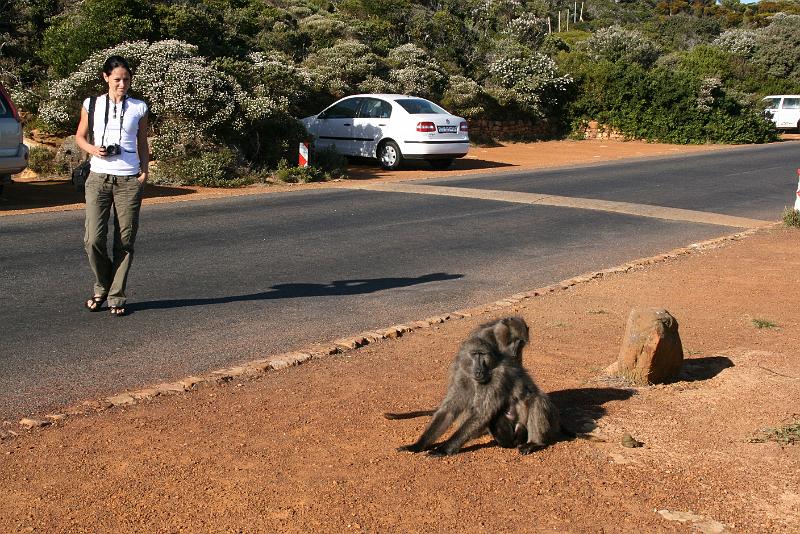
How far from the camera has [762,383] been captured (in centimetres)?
588

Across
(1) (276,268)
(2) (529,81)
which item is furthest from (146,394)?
(2) (529,81)

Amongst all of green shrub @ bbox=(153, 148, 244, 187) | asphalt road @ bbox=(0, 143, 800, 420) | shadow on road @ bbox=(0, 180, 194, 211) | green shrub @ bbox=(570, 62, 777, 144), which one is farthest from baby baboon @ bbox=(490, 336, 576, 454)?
green shrub @ bbox=(570, 62, 777, 144)

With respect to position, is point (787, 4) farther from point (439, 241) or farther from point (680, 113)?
point (439, 241)

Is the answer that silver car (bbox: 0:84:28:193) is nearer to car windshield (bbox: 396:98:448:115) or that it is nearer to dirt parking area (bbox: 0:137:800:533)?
dirt parking area (bbox: 0:137:800:533)

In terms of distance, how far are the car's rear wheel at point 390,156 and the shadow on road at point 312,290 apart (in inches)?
477

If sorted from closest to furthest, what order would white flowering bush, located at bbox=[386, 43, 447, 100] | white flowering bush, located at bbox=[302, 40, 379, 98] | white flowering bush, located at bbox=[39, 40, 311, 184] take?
white flowering bush, located at bbox=[39, 40, 311, 184] < white flowering bush, located at bbox=[302, 40, 379, 98] < white flowering bush, located at bbox=[386, 43, 447, 100]

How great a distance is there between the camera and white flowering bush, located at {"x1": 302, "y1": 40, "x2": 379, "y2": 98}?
2738cm

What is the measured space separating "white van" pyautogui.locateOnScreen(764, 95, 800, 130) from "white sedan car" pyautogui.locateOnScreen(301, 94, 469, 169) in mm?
26168

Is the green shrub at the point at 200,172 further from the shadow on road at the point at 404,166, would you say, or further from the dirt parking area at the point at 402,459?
the dirt parking area at the point at 402,459

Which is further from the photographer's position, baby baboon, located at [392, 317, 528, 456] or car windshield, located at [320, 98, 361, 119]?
car windshield, located at [320, 98, 361, 119]

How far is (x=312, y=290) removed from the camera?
341 inches

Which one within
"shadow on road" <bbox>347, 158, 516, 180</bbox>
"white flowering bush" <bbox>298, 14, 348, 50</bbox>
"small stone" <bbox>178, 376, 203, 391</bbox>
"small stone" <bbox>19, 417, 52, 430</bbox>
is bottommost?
"small stone" <bbox>178, 376, 203, 391</bbox>

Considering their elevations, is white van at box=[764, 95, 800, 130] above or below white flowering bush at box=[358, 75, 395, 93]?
below

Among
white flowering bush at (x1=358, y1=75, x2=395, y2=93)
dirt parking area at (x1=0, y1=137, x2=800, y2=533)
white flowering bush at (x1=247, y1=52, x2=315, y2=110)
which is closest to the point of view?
dirt parking area at (x1=0, y1=137, x2=800, y2=533)
